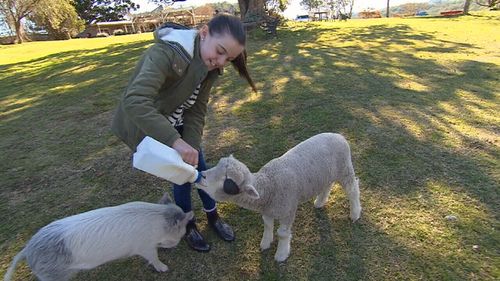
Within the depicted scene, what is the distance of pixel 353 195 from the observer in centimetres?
334

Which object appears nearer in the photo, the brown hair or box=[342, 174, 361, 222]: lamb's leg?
the brown hair

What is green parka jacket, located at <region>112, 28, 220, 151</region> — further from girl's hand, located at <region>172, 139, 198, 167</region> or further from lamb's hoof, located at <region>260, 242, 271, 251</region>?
lamb's hoof, located at <region>260, 242, 271, 251</region>

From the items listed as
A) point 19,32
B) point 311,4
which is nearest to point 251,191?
point 19,32

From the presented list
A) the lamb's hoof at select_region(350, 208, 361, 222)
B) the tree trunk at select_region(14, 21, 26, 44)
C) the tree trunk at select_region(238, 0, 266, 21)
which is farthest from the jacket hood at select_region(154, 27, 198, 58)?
the tree trunk at select_region(14, 21, 26, 44)

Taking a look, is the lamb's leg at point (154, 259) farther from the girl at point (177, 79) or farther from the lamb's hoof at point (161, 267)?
the girl at point (177, 79)

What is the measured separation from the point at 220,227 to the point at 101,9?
49.4 metres

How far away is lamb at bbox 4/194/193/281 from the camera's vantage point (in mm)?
2410

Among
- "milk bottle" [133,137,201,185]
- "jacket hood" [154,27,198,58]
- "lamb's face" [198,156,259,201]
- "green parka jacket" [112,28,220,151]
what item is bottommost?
"lamb's face" [198,156,259,201]

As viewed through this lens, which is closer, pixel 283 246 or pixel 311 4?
pixel 283 246

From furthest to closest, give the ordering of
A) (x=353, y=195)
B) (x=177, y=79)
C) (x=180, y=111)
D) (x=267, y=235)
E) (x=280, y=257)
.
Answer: (x=353, y=195)
(x=267, y=235)
(x=280, y=257)
(x=180, y=111)
(x=177, y=79)

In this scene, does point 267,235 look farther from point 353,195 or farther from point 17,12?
point 17,12

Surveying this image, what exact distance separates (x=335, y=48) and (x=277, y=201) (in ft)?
32.1

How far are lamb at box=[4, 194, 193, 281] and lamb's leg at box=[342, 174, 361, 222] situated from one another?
1.55m

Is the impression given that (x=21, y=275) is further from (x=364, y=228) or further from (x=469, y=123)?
(x=469, y=123)
